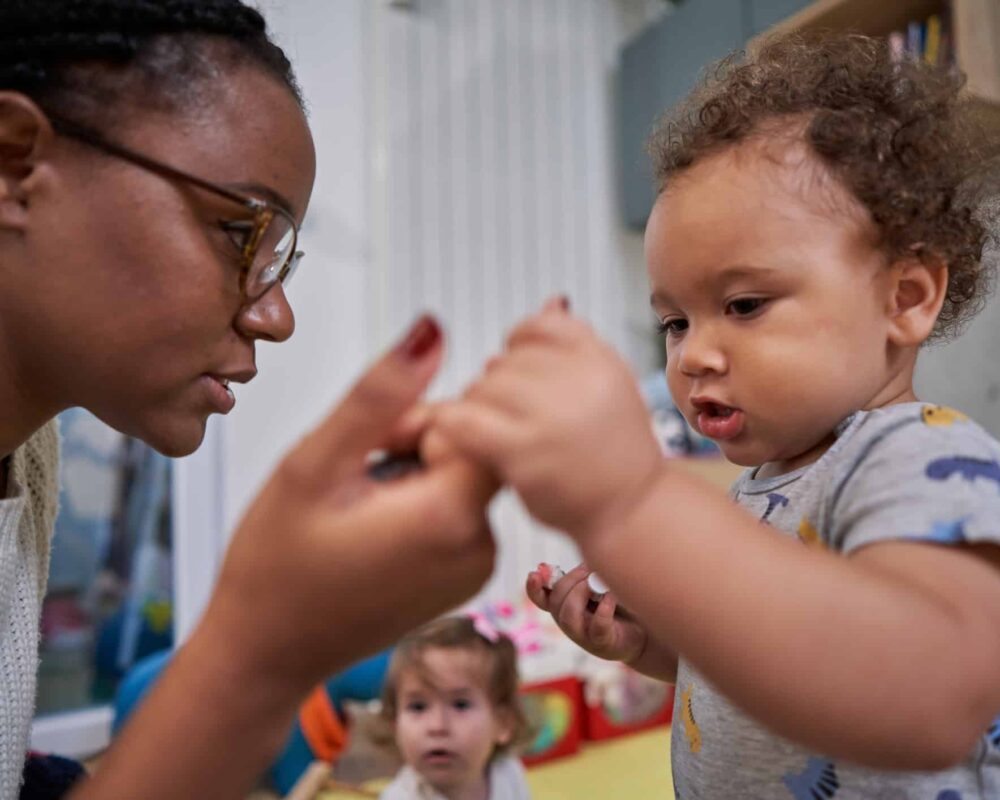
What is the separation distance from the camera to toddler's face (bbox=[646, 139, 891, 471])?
0.57 meters

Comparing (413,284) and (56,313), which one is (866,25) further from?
(56,313)

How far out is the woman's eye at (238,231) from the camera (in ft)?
2.01

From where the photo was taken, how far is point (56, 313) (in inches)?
23.7

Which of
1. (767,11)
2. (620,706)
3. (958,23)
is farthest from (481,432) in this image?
(767,11)

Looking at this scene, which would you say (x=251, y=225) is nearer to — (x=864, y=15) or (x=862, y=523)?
(x=862, y=523)

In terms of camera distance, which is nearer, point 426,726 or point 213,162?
point 213,162

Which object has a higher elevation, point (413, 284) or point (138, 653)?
point (413, 284)

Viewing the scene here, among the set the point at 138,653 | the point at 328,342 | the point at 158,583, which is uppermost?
the point at 328,342

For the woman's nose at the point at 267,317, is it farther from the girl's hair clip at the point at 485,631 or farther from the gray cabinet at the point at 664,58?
the gray cabinet at the point at 664,58

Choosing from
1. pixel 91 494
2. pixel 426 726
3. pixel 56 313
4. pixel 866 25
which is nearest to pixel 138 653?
pixel 91 494

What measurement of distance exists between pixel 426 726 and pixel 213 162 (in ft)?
3.55

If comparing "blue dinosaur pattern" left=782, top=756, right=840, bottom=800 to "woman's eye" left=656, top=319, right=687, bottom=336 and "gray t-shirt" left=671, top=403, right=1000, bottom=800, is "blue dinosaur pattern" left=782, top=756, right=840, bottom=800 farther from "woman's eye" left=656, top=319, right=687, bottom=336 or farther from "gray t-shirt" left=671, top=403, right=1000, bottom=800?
"woman's eye" left=656, top=319, right=687, bottom=336

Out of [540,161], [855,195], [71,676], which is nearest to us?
[855,195]

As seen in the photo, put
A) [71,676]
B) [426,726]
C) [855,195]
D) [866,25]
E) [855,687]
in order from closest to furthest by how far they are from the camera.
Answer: [855,687]
[855,195]
[426,726]
[866,25]
[71,676]
